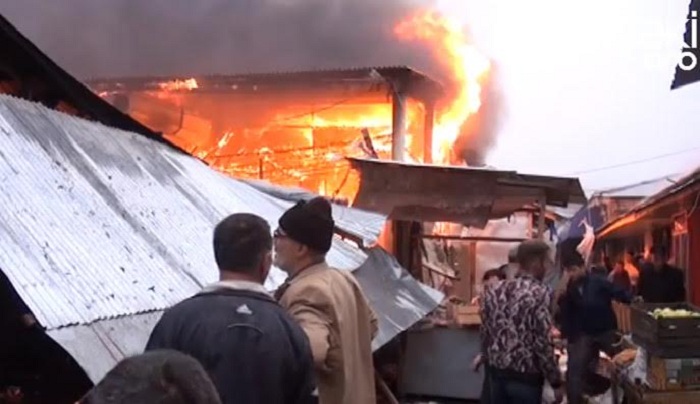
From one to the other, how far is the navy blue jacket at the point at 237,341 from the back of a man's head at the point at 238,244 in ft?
0.35

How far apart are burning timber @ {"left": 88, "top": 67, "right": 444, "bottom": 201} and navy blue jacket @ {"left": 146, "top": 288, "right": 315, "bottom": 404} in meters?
9.74

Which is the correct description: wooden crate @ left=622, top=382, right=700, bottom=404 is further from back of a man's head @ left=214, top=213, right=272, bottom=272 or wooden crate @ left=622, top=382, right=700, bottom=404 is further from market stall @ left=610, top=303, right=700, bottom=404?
back of a man's head @ left=214, top=213, right=272, bottom=272

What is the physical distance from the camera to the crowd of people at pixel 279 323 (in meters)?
2.96

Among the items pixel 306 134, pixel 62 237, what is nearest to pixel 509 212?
pixel 306 134

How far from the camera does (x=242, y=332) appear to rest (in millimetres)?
2975

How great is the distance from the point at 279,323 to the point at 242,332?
0.50ft

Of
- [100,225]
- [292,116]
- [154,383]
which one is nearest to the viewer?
[154,383]

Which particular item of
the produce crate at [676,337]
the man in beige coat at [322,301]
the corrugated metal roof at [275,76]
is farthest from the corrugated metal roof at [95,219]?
the corrugated metal roof at [275,76]

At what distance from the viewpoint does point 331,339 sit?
3.57m

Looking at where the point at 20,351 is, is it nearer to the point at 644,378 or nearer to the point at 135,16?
the point at 644,378

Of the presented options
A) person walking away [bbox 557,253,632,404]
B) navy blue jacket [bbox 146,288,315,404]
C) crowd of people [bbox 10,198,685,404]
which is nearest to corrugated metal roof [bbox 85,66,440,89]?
person walking away [bbox 557,253,632,404]

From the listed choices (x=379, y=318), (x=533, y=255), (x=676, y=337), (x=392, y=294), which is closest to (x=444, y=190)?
(x=392, y=294)

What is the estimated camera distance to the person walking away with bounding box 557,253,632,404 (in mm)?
8203

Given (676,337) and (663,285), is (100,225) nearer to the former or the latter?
(676,337)
